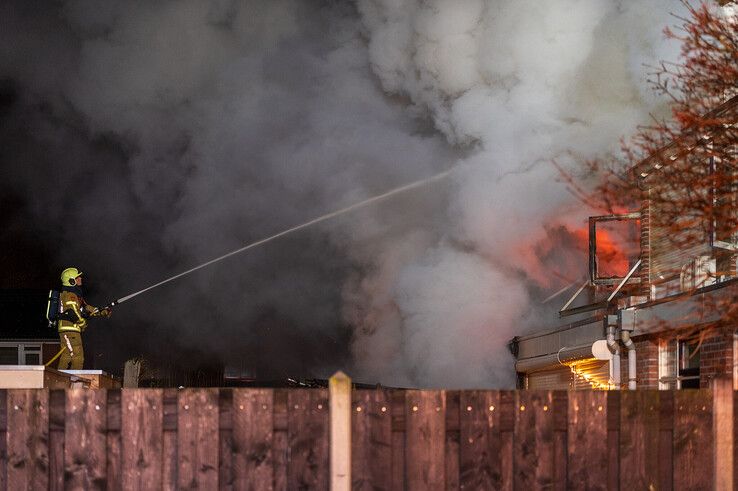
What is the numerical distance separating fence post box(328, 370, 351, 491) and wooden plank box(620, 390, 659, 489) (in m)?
1.55

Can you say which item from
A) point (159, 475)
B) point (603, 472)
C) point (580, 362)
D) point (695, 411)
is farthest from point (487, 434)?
point (580, 362)

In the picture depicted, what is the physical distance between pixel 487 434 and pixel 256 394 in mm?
1275

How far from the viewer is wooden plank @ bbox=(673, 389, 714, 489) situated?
6199 millimetres

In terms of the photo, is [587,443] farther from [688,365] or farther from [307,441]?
[688,365]

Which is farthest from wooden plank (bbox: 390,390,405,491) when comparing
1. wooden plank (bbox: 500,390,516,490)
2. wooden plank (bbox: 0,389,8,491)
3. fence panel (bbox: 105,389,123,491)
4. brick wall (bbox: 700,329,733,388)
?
brick wall (bbox: 700,329,733,388)

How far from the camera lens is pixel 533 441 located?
6090 mm

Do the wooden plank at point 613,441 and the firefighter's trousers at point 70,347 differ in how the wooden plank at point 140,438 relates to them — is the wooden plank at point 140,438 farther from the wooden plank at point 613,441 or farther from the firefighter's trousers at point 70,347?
the firefighter's trousers at point 70,347

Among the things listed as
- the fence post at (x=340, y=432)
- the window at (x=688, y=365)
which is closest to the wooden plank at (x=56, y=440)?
the fence post at (x=340, y=432)

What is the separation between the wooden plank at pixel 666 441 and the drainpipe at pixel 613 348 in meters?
8.42

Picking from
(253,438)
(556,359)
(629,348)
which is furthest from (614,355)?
(253,438)

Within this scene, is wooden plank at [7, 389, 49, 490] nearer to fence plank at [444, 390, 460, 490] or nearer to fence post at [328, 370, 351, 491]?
fence post at [328, 370, 351, 491]

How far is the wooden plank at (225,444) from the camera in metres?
5.91

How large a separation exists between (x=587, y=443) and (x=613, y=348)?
865 cm

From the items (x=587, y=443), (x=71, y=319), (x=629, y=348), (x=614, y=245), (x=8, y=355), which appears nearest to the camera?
(x=587, y=443)
